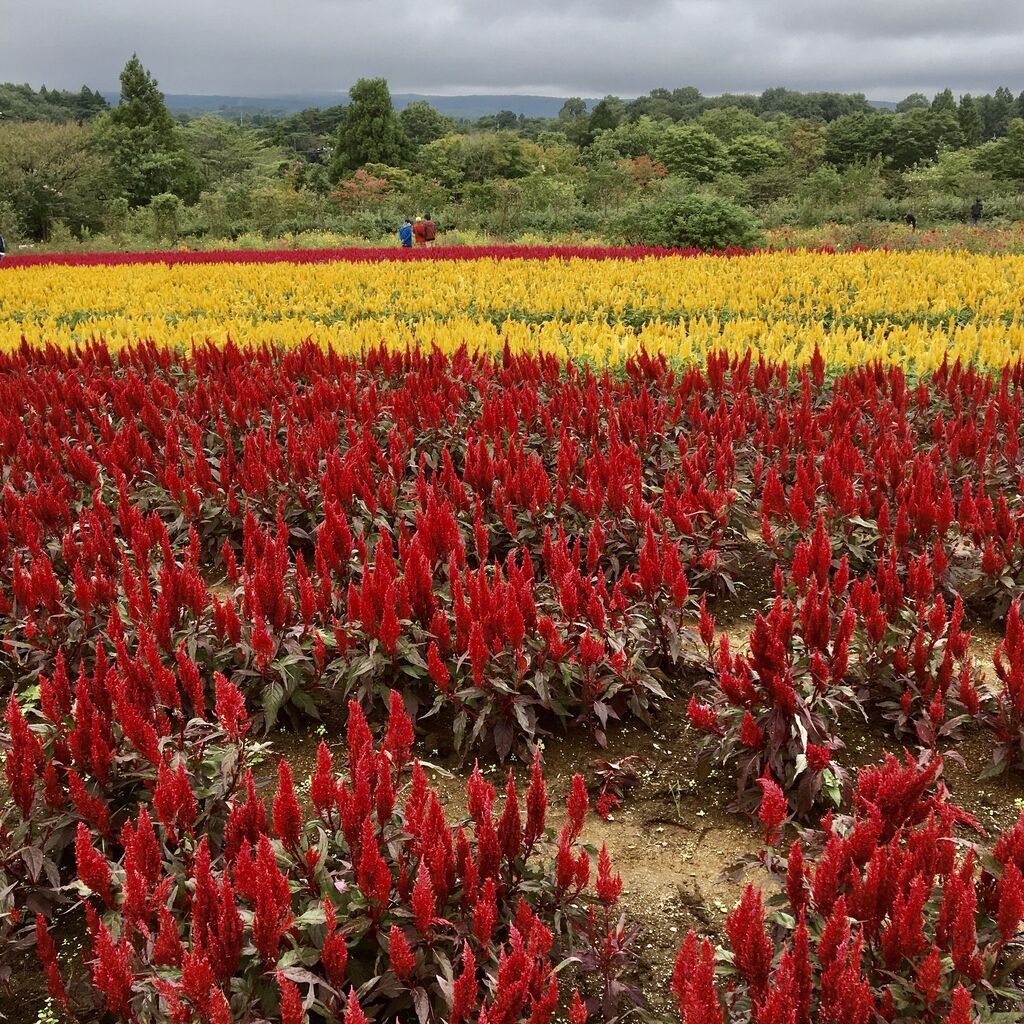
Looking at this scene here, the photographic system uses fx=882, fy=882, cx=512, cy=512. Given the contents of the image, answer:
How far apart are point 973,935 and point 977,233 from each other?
24.6 m

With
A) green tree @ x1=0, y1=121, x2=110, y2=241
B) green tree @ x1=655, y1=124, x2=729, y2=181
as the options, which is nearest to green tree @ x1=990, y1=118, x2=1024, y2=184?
green tree @ x1=655, y1=124, x2=729, y2=181

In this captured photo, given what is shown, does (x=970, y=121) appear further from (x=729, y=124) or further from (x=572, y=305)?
(x=572, y=305)

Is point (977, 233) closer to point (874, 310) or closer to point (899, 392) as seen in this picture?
point (874, 310)

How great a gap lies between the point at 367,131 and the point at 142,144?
1297 cm

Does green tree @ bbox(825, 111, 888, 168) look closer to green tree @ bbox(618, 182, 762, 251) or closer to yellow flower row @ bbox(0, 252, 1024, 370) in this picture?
green tree @ bbox(618, 182, 762, 251)

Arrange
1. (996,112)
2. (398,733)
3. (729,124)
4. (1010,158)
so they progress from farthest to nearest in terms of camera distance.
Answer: (996,112) < (729,124) < (1010,158) < (398,733)

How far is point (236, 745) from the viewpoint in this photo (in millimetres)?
2227

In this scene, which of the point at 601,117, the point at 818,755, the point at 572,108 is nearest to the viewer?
the point at 818,755

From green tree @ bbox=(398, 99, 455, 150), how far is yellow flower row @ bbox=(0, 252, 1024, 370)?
51627 mm

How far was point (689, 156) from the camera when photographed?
40250 millimetres

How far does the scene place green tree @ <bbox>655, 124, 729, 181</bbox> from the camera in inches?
1585

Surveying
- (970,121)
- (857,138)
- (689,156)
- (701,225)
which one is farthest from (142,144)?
(970,121)

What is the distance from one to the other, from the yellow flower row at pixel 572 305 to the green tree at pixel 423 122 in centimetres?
5163

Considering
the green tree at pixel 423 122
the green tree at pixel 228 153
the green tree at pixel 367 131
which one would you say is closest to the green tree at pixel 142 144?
the green tree at pixel 228 153
